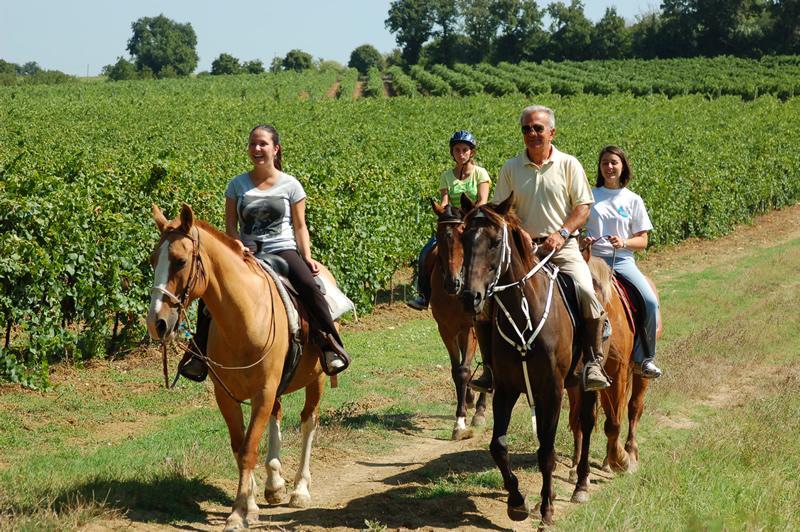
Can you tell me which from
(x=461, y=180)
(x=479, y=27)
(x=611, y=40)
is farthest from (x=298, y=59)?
(x=461, y=180)

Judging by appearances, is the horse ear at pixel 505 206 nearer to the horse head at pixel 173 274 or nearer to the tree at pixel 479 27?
the horse head at pixel 173 274

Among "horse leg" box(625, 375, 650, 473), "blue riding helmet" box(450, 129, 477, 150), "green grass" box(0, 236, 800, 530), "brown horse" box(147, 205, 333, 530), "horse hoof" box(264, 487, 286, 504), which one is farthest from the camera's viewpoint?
"blue riding helmet" box(450, 129, 477, 150)

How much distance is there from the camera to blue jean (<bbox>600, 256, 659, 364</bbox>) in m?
8.71

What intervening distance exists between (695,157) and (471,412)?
77.7ft

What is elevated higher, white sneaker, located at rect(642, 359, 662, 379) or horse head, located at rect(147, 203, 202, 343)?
horse head, located at rect(147, 203, 202, 343)

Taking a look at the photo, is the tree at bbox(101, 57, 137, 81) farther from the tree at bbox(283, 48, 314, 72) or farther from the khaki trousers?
the khaki trousers

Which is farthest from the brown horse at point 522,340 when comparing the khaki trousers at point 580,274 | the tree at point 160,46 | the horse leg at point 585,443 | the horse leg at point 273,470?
the tree at point 160,46

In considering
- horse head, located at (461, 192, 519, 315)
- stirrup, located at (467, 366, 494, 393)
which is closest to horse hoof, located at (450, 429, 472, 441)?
stirrup, located at (467, 366, 494, 393)

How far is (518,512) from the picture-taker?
6941 millimetres

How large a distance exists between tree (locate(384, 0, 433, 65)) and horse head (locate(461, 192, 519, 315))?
138 meters

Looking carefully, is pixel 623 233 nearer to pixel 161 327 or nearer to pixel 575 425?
pixel 575 425

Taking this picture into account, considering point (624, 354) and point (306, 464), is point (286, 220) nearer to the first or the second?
point (306, 464)

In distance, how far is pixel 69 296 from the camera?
12031mm

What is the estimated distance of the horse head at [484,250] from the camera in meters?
6.35
